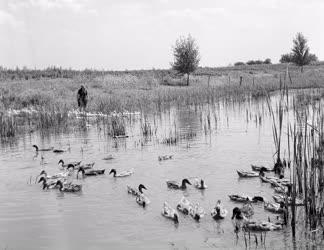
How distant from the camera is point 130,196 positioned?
11805 millimetres

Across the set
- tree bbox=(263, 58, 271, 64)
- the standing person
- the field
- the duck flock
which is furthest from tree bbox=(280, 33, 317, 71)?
the duck flock

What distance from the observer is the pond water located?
8.68m

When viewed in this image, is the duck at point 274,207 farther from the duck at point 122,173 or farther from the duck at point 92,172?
the duck at point 92,172

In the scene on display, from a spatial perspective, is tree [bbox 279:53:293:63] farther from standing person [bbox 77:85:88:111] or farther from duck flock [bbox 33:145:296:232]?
duck flock [bbox 33:145:296:232]

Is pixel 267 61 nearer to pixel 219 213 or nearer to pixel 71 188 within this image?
pixel 71 188

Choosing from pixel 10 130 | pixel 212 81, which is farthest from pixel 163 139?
pixel 212 81

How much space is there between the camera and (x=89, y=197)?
11.9 m

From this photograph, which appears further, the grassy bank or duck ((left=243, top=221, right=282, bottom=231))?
the grassy bank

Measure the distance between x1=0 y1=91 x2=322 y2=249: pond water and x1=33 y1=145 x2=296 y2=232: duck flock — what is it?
0.16 meters

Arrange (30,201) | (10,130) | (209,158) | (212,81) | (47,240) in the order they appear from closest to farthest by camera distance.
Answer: (47,240), (30,201), (209,158), (10,130), (212,81)

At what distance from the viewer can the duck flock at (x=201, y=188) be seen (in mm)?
8820

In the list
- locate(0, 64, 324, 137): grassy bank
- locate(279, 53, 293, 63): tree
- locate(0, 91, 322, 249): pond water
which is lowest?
locate(0, 91, 322, 249): pond water

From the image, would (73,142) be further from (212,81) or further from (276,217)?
(212,81)

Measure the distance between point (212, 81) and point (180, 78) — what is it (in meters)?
4.82
